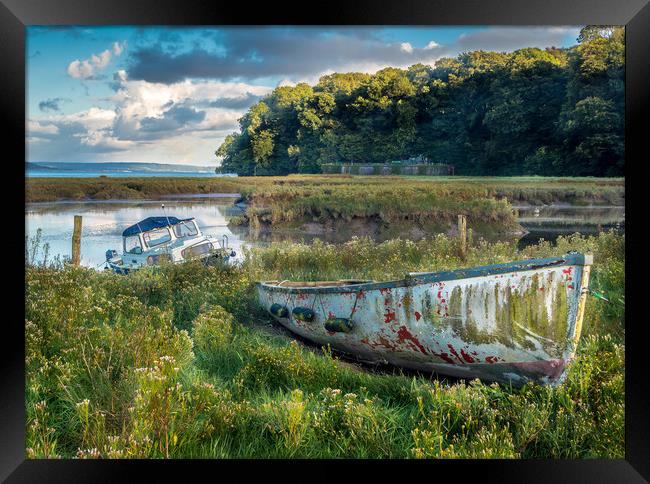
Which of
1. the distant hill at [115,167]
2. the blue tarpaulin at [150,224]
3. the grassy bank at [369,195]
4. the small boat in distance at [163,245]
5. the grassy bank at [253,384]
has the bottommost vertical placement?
the grassy bank at [253,384]

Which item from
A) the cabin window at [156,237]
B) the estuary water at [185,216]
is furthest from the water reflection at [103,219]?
the cabin window at [156,237]

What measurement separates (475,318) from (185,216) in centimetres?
234

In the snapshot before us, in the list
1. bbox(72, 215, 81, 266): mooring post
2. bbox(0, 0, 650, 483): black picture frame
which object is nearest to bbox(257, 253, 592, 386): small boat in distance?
bbox(0, 0, 650, 483): black picture frame

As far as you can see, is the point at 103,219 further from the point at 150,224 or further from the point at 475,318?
the point at 475,318

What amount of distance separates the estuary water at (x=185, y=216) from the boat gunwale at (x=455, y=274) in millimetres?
467

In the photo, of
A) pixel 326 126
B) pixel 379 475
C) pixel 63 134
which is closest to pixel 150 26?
pixel 63 134

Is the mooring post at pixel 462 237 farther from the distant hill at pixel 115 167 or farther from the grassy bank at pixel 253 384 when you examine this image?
the distant hill at pixel 115 167

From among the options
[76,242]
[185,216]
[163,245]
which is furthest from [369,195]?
[76,242]

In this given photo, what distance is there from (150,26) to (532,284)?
3.35 metres

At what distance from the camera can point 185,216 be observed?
4934mm

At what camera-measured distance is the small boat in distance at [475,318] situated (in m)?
4.18

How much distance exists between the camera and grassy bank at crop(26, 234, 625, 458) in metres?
4.36
